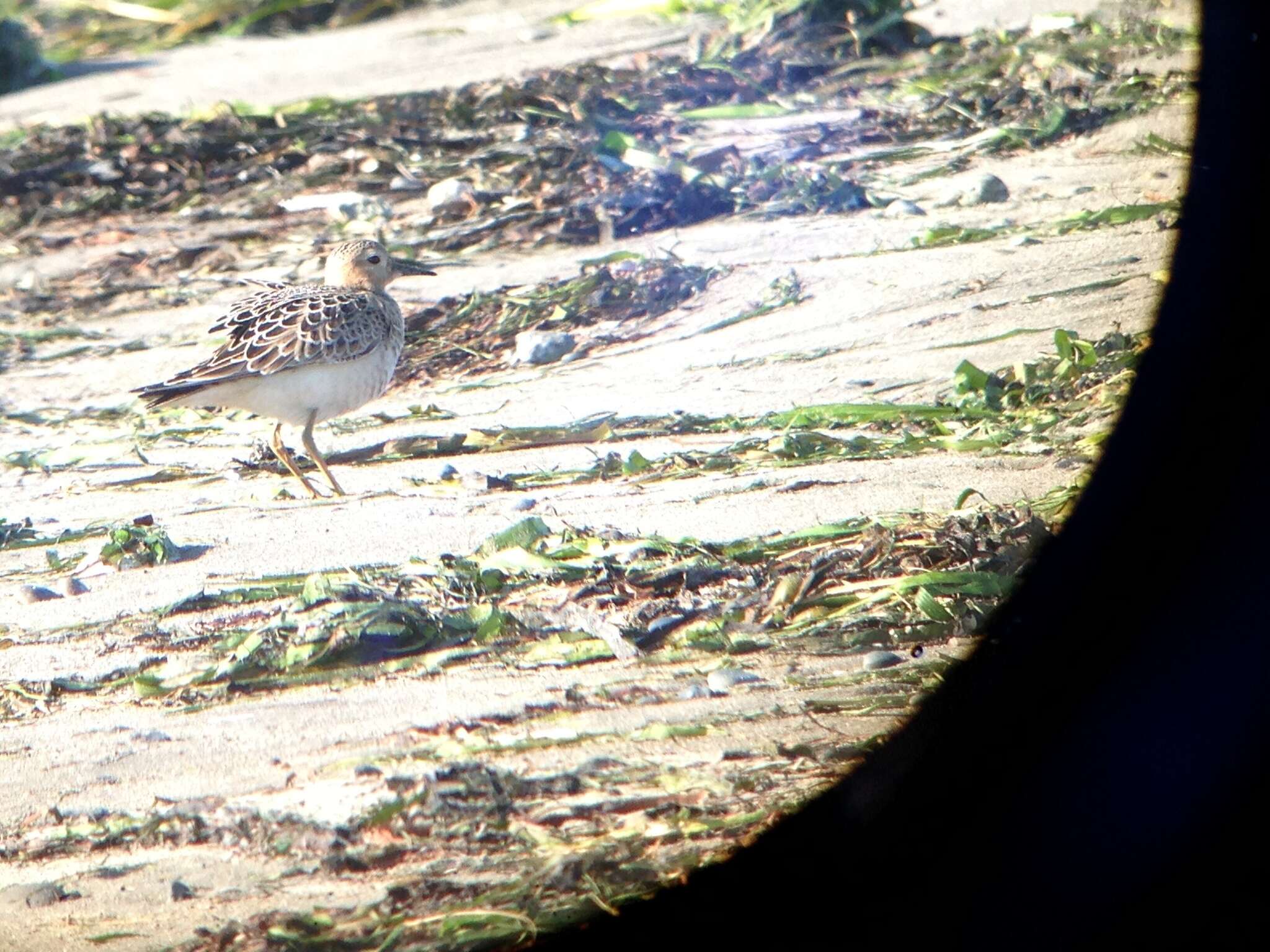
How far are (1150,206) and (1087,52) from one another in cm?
214

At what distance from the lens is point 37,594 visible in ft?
14.7

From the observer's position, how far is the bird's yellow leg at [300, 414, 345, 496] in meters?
5.21

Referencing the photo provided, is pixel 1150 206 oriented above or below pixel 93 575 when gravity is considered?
above

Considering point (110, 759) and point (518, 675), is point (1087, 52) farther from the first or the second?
point (110, 759)

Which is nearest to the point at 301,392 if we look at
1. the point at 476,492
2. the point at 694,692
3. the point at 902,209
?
the point at 476,492

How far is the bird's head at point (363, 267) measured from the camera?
20.5ft

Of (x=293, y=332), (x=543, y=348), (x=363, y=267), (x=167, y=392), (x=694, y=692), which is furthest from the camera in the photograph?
(x=363, y=267)

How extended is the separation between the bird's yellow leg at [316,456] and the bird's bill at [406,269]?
3.26 feet

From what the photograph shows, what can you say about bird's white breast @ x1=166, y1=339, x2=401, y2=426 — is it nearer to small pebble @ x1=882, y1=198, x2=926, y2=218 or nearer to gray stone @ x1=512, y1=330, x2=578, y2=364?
gray stone @ x1=512, y1=330, x2=578, y2=364

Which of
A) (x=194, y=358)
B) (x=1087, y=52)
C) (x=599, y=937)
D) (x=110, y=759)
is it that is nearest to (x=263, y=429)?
(x=194, y=358)

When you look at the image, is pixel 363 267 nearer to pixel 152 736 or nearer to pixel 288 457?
pixel 288 457

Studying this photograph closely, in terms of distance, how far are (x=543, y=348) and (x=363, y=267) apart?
903mm

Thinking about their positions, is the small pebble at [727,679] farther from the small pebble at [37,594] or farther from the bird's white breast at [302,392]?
the bird's white breast at [302,392]

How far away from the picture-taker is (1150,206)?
6.05 metres
